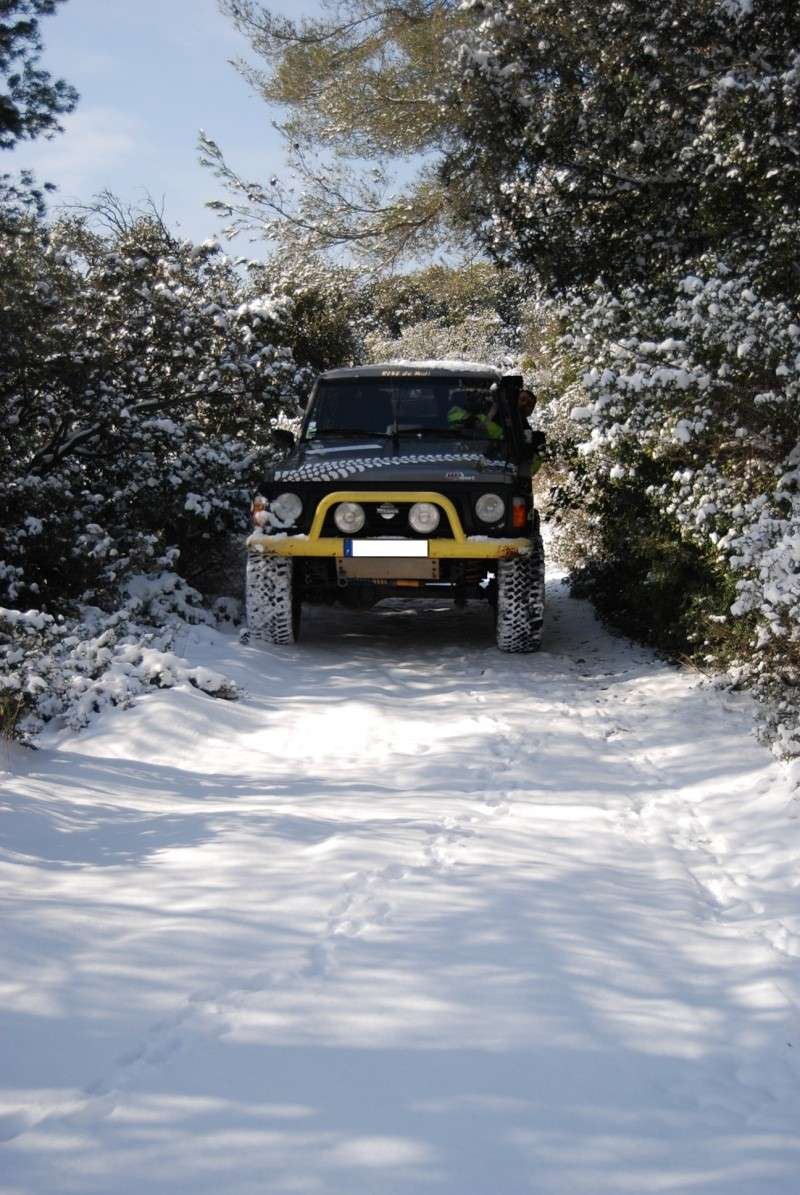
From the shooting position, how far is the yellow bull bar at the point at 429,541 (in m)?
6.96

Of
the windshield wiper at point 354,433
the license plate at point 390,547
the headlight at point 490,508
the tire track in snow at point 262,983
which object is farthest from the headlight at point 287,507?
the tire track in snow at point 262,983

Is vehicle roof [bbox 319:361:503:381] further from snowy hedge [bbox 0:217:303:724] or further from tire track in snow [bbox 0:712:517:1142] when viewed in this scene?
tire track in snow [bbox 0:712:517:1142]

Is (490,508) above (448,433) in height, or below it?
below

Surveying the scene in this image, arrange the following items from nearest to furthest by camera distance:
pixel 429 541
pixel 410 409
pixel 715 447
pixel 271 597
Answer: pixel 715 447
pixel 429 541
pixel 271 597
pixel 410 409

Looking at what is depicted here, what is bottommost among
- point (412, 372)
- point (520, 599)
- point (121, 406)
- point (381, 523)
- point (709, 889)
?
point (709, 889)

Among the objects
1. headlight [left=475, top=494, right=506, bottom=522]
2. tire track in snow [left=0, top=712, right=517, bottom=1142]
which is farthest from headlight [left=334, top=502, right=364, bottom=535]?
tire track in snow [left=0, top=712, right=517, bottom=1142]

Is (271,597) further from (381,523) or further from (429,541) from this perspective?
(429,541)

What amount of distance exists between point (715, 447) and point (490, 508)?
162 centimetres

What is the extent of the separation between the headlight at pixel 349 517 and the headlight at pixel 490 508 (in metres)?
0.76

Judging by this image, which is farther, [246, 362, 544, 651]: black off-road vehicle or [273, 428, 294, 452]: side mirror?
[273, 428, 294, 452]: side mirror

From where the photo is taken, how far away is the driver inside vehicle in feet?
26.1

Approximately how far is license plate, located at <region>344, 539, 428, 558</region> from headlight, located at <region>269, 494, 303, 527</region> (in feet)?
1.50

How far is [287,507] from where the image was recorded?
7203mm

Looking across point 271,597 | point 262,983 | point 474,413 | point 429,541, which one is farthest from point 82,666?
point 474,413
